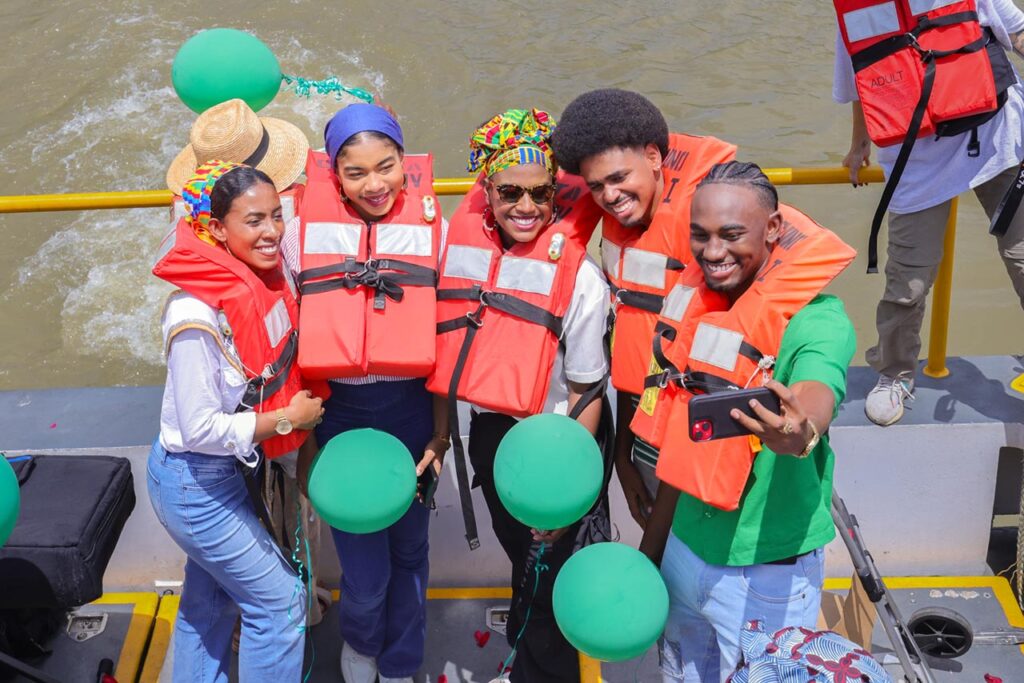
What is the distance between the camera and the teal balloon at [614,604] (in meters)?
2.52

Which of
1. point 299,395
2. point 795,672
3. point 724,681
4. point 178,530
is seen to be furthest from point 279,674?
point 795,672

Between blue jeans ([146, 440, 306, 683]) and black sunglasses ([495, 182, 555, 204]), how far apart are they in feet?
3.28

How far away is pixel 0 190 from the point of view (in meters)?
8.80

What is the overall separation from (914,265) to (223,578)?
7.76 ft

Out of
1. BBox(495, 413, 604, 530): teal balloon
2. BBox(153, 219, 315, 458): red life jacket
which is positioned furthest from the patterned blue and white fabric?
BBox(153, 219, 315, 458): red life jacket

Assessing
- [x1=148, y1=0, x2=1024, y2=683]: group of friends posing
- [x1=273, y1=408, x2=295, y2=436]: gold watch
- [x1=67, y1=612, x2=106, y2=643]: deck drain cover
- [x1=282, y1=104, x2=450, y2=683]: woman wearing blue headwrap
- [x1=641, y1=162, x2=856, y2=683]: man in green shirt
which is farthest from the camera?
[x1=67, y1=612, x2=106, y2=643]: deck drain cover

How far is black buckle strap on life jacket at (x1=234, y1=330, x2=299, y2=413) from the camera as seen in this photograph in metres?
2.80

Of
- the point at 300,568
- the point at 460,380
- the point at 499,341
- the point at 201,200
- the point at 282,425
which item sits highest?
the point at 201,200

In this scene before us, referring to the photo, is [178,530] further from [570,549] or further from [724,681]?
[724,681]

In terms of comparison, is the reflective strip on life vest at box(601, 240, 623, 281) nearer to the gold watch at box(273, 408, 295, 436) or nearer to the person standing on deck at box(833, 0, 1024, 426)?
the gold watch at box(273, 408, 295, 436)

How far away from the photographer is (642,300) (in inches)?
112

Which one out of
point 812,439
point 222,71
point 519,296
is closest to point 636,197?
point 519,296

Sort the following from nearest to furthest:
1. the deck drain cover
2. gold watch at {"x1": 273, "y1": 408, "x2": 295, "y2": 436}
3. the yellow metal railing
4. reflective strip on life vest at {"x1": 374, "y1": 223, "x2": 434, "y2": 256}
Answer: gold watch at {"x1": 273, "y1": 408, "x2": 295, "y2": 436}
reflective strip on life vest at {"x1": 374, "y1": 223, "x2": 434, "y2": 256}
the yellow metal railing
the deck drain cover

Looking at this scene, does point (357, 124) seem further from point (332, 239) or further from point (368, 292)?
point (368, 292)
